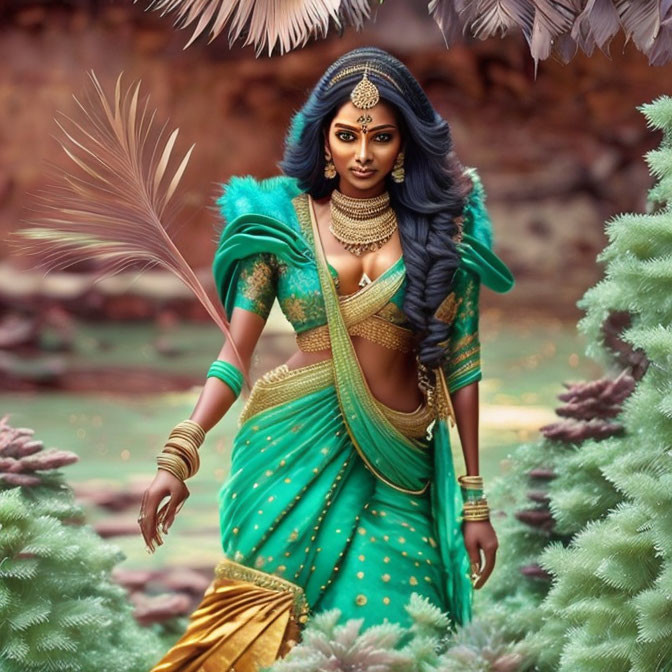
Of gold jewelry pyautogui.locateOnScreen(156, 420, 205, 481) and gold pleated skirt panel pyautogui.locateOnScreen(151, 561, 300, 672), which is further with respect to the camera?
gold pleated skirt panel pyautogui.locateOnScreen(151, 561, 300, 672)

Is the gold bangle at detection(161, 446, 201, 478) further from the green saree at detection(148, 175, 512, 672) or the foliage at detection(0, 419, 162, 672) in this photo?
the foliage at detection(0, 419, 162, 672)

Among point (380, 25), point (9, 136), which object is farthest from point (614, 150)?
point (9, 136)

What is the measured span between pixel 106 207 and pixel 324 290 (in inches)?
20.6

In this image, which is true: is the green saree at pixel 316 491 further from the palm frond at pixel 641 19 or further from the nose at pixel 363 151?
the palm frond at pixel 641 19

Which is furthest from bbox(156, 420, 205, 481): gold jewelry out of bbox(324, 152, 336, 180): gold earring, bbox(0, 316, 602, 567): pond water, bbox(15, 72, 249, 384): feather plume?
bbox(0, 316, 602, 567): pond water

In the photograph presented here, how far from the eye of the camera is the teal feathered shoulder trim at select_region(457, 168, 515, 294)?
300cm

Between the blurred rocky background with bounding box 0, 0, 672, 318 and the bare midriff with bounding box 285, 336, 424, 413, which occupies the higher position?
the blurred rocky background with bounding box 0, 0, 672, 318

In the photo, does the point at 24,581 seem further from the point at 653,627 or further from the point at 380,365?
the point at 653,627

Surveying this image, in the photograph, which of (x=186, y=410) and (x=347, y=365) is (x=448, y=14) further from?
(x=186, y=410)

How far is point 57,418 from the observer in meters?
7.22

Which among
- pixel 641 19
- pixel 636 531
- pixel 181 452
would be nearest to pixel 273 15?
pixel 641 19

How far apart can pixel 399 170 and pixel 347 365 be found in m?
0.44

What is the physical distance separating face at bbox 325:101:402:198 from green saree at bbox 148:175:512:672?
0.16m

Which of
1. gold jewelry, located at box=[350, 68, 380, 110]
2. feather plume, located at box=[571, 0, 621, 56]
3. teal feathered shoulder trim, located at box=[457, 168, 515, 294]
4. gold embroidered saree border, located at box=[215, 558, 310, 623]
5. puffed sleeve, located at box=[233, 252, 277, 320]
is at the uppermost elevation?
feather plume, located at box=[571, 0, 621, 56]
